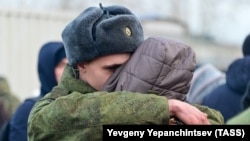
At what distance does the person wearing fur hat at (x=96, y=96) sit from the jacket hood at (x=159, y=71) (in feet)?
0.12

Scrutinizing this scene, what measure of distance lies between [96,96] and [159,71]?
0.21m

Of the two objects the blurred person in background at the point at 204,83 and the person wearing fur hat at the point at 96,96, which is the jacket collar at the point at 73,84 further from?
the blurred person in background at the point at 204,83

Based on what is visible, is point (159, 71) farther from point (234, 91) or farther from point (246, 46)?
point (246, 46)

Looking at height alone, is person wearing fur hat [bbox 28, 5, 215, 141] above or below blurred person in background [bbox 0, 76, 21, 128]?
above

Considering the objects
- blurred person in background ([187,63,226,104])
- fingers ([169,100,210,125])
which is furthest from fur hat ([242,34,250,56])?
fingers ([169,100,210,125])

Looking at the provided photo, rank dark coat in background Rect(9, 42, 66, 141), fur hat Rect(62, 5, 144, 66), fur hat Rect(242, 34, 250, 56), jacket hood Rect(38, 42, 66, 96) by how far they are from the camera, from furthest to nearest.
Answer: fur hat Rect(242, 34, 250, 56) < jacket hood Rect(38, 42, 66, 96) < dark coat in background Rect(9, 42, 66, 141) < fur hat Rect(62, 5, 144, 66)

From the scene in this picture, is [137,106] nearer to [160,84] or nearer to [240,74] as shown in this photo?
[160,84]

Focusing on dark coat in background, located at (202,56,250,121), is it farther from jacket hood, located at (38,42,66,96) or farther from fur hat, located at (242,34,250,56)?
jacket hood, located at (38,42,66,96)

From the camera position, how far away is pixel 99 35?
2330 mm

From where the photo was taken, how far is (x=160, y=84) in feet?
7.45

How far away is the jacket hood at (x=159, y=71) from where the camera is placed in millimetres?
2270

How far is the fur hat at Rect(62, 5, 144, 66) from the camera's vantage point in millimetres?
2328

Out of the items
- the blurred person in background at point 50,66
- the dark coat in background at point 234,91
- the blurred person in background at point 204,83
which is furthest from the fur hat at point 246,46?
the blurred person in background at point 50,66

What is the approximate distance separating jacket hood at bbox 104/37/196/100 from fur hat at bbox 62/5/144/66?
2.6 inches
